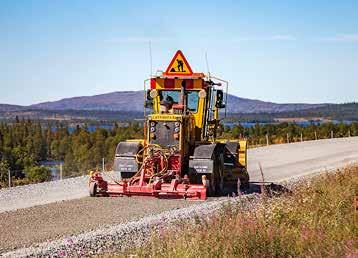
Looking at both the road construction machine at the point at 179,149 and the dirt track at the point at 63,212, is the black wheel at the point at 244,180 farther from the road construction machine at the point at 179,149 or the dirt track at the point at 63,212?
the dirt track at the point at 63,212

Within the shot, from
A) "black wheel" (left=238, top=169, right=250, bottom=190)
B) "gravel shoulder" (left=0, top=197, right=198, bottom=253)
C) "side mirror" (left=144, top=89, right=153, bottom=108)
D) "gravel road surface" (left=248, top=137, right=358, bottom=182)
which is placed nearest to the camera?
"gravel shoulder" (left=0, top=197, right=198, bottom=253)

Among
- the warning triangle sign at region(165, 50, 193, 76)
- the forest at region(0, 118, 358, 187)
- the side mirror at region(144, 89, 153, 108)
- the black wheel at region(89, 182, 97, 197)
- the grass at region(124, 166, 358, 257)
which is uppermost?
the warning triangle sign at region(165, 50, 193, 76)

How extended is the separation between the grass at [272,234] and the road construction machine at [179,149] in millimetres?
4849

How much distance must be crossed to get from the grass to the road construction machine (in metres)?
4.85

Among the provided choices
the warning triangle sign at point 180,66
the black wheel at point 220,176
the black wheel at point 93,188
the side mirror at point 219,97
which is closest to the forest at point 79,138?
the side mirror at point 219,97

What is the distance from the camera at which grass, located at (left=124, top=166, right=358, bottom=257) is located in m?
10.0

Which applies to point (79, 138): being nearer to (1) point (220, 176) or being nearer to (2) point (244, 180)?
(2) point (244, 180)

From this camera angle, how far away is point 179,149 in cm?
1923

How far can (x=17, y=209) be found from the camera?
17.2 metres

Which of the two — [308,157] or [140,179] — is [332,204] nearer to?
[140,179]

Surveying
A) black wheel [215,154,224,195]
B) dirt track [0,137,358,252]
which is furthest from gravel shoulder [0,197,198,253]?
black wheel [215,154,224,195]

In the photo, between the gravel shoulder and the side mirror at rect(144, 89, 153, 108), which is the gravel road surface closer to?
the side mirror at rect(144, 89, 153, 108)

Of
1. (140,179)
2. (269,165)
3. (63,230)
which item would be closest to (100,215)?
(63,230)

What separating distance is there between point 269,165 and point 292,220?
1949 cm
